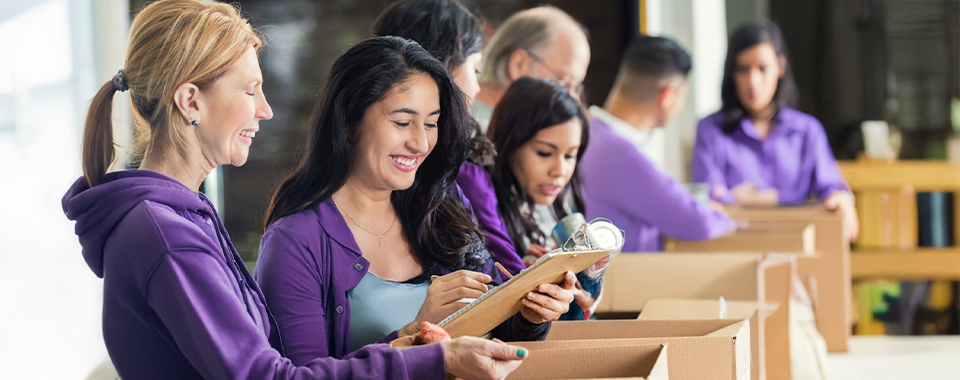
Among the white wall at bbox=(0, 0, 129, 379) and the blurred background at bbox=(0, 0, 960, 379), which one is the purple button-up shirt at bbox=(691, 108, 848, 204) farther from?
the white wall at bbox=(0, 0, 129, 379)

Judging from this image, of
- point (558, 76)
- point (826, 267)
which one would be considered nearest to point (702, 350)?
point (558, 76)

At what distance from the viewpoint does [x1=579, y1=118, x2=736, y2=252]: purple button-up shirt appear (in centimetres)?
290

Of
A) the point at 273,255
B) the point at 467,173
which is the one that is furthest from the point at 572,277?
the point at 467,173

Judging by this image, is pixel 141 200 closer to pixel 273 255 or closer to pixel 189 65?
pixel 189 65

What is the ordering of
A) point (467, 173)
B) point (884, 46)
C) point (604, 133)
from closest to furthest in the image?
1. point (467, 173)
2. point (604, 133)
3. point (884, 46)

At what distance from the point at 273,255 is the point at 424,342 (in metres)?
A: 0.31

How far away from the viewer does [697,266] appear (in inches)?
91.0

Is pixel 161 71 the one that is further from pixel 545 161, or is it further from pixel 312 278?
pixel 545 161

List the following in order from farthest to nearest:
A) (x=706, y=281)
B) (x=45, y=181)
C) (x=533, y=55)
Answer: (x=533, y=55) → (x=706, y=281) → (x=45, y=181)

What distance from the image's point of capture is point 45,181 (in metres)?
2.04

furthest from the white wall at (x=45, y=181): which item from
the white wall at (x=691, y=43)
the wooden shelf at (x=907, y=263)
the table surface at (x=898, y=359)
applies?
the wooden shelf at (x=907, y=263)

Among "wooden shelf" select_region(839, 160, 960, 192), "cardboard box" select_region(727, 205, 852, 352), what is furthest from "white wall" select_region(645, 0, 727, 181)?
"cardboard box" select_region(727, 205, 852, 352)

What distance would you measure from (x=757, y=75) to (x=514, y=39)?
1769mm

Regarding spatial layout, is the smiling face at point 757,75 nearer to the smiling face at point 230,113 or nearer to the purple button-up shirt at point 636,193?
the purple button-up shirt at point 636,193
